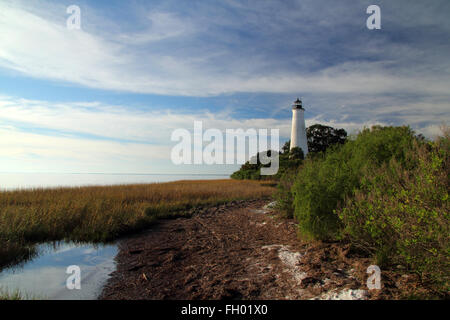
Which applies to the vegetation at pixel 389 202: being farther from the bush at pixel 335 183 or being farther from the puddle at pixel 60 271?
the puddle at pixel 60 271

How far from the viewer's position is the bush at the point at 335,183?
6.51 metres

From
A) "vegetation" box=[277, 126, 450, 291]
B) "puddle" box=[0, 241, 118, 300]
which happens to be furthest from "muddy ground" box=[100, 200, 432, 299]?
"vegetation" box=[277, 126, 450, 291]

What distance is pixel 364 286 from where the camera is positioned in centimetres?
412

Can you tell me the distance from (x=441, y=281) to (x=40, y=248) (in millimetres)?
9918

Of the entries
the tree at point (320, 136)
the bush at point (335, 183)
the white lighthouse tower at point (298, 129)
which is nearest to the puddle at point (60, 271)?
the bush at point (335, 183)

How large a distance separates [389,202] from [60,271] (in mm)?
7524

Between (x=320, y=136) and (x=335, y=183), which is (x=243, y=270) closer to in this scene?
(x=335, y=183)

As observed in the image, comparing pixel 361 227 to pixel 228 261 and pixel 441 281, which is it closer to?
pixel 441 281

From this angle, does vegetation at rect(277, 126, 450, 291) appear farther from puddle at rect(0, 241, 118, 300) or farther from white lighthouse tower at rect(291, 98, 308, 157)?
white lighthouse tower at rect(291, 98, 308, 157)

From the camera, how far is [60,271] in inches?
245

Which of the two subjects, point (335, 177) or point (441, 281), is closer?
point (441, 281)

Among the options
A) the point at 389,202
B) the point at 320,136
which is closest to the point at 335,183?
the point at 389,202

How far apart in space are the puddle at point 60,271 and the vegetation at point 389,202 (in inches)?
206

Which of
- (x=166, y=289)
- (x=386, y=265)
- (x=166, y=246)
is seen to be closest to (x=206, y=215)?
(x=166, y=246)
